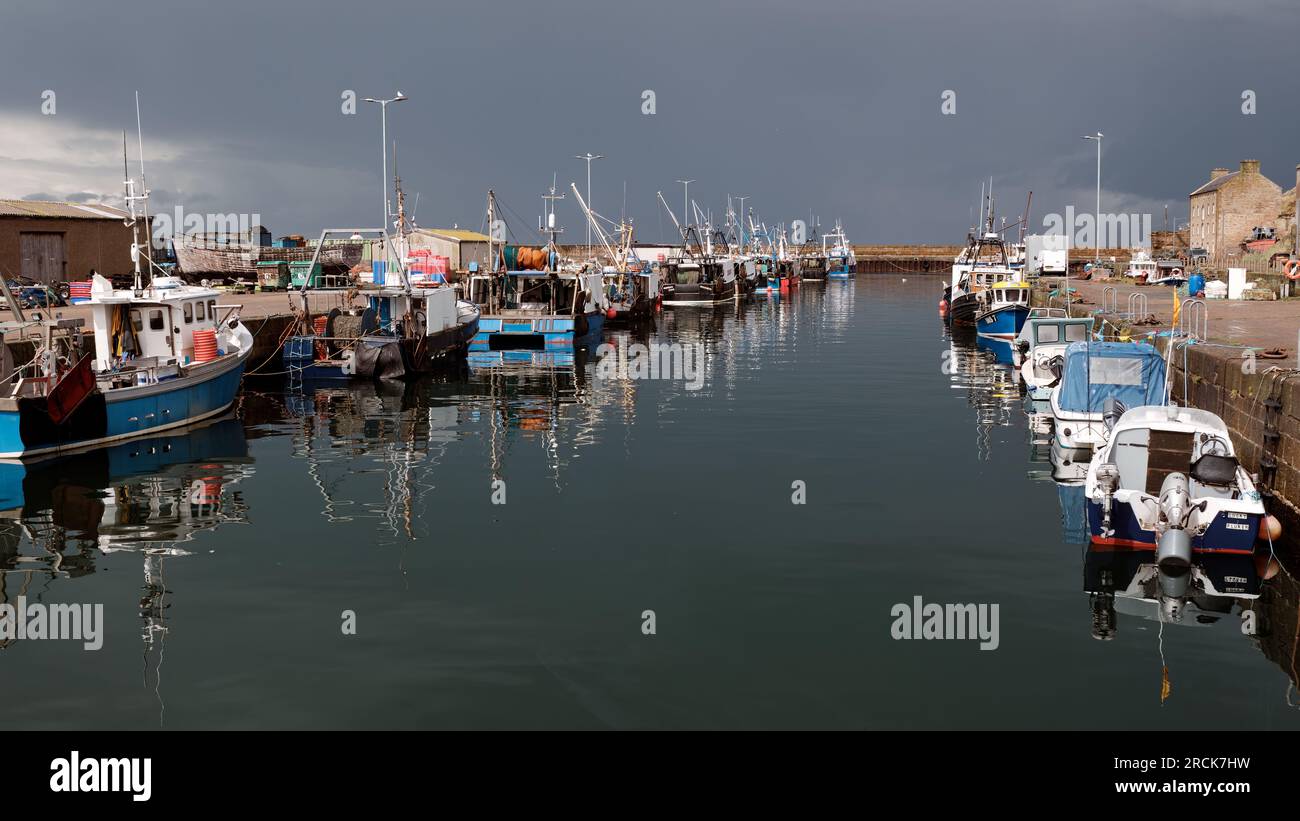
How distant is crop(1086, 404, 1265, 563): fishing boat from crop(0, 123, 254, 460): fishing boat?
19679 mm

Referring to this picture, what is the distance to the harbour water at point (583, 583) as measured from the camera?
35.3 ft

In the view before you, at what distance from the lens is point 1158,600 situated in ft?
45.7

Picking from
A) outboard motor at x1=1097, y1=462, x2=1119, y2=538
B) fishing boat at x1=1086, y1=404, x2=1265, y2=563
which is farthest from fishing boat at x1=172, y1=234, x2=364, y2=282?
outboard motor at x1=1097, y1=462, x2=1119, y2=538

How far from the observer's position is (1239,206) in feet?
290

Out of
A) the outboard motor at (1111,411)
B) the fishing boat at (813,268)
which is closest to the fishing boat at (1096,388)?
the outboard motor at (1111,411)

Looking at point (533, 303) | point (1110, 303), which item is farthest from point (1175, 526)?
point (533, 303)

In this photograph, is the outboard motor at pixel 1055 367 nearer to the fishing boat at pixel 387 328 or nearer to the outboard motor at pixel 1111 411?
the outboard motor at pixel 1111 411

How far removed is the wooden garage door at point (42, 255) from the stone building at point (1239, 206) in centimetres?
8207

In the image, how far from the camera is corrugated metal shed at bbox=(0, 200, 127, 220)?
50.2 meters

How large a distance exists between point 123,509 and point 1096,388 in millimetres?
18799

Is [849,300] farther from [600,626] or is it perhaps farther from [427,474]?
[600,626]

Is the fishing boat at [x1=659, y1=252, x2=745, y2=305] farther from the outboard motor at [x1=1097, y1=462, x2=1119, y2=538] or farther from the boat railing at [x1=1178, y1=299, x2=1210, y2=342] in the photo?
the outboard motor at [x1=1097, y1=462, x2=1119, y2=538]

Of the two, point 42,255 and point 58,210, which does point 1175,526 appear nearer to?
point 42,255
